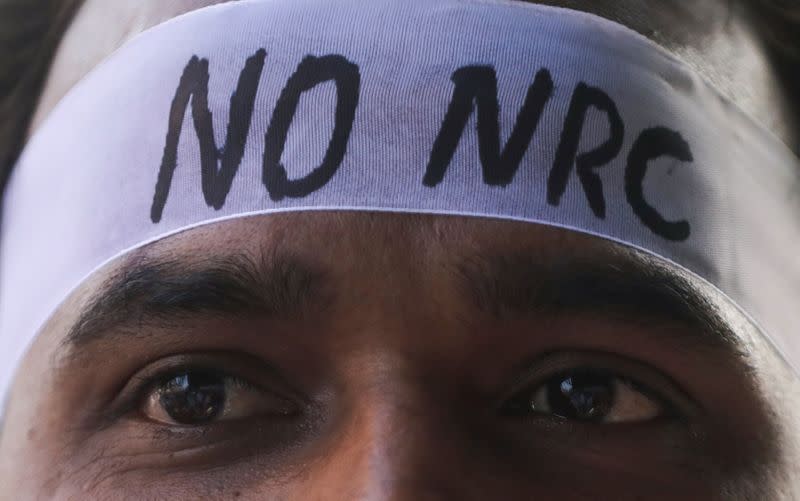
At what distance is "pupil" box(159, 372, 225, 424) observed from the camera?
1.21 metres

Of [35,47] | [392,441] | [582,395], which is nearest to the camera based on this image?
[392,441]

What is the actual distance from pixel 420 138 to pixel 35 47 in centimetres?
83

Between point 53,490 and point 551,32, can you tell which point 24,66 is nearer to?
point 53,490

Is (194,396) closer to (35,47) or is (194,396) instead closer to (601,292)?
(601,292)

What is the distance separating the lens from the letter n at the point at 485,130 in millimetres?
1137

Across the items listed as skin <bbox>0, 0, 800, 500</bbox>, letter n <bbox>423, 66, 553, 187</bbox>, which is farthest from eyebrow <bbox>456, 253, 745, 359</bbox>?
letter n <bbox>423, 66, 553, 187</bbox>

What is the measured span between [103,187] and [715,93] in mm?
814

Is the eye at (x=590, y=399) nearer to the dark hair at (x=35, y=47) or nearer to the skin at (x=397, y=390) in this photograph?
the skin at (x=397, y=390)

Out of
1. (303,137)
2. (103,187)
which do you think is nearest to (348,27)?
(303,137)

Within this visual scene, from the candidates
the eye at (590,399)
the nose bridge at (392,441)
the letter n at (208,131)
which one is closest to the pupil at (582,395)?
the eye at (590,399)

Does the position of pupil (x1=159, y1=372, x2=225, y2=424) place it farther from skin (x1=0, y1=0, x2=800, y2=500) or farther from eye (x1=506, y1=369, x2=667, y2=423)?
eye (x1=506, y1=369, x2=667, y2=423)

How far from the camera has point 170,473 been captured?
3.78 ft

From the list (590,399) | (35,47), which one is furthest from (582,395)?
(35,47)

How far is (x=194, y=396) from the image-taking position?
121cm
